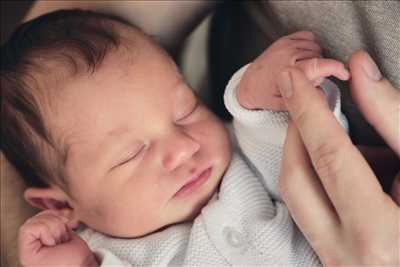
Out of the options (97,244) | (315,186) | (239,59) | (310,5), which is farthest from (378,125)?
(239,59)

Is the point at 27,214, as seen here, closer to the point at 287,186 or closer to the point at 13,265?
the point at 13,265

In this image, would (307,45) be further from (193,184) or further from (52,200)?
(52,200)

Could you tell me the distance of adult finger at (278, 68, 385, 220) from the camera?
Answer: 1.67 ft

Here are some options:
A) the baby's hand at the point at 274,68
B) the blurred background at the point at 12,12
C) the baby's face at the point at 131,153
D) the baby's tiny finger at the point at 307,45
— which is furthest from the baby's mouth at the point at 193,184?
the blurred background at the point at 12,12

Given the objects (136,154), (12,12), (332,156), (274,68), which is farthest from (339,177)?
(12,12)

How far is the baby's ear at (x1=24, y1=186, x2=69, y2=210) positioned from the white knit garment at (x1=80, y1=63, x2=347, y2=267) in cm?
9

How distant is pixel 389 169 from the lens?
2.26 ft

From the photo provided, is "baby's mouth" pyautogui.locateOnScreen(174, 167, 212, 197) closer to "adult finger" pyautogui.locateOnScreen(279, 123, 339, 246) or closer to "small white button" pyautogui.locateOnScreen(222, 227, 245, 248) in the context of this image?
"small white button" pyautogui.locateOnScreen(222, 227, 245, 248)

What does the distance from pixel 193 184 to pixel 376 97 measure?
306 millimetres

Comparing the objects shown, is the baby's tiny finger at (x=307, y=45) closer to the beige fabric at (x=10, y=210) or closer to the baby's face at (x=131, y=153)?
the baby's face at (x=131, y=153)

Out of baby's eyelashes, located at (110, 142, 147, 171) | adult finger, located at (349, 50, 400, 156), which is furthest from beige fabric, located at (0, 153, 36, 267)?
adult finger, located at (349, 50, 400, 156)

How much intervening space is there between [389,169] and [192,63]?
771mm

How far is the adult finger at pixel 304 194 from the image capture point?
0.56 meters

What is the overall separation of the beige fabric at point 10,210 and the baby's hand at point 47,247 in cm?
6
